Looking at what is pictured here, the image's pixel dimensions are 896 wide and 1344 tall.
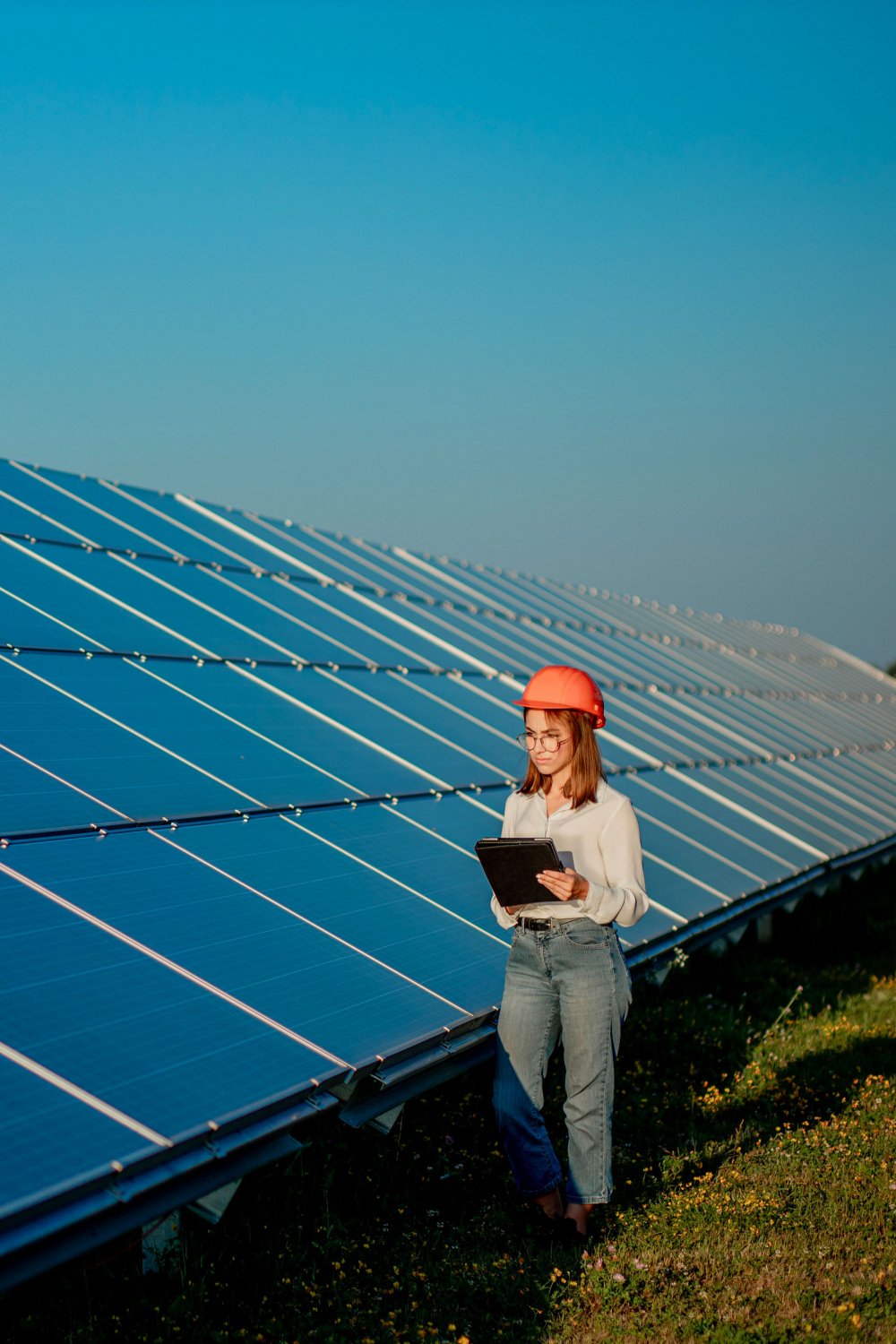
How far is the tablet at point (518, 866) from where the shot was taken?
18.1ft

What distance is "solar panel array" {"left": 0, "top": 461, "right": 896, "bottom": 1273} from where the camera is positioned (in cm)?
485

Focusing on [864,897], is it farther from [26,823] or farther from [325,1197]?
[26,823]

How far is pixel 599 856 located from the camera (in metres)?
5.96

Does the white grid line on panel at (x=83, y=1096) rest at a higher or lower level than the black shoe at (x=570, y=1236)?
higher

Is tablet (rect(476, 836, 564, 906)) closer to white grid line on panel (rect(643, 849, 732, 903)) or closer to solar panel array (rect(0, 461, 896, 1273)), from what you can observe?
solar panel array (rect(0, 461, 896, 1273))

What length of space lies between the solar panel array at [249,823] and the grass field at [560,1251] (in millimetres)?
885

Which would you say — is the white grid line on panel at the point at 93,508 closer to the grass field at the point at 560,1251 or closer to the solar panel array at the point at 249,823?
the solar panel array at the point at 249,823

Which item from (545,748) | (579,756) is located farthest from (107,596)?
(579,756)

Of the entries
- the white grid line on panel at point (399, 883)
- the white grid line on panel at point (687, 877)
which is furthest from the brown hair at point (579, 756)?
the white grid line on panel at point (687, 877)

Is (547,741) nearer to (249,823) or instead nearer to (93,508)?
(249,823)

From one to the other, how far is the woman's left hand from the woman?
0.18 meters

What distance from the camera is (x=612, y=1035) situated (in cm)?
606

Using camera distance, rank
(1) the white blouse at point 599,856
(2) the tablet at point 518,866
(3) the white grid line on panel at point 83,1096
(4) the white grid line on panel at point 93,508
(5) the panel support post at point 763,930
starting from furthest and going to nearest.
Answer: (4) the white grid line on panel at point 93,508
(5) the panel support post at point 763,930
(1) the white blouse at point 599,856
(2) the tablet at point 518,866
(3) the white grid line on panel at point 83,1096

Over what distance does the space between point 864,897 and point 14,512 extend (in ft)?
37.0
